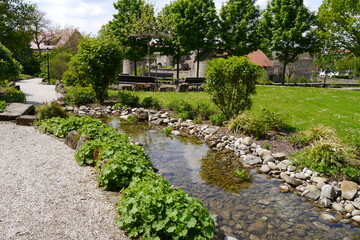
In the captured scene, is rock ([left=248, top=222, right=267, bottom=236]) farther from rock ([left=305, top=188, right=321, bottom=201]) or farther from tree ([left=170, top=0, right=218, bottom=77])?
tree ([left=170, top=0, right=218, bottom=77])

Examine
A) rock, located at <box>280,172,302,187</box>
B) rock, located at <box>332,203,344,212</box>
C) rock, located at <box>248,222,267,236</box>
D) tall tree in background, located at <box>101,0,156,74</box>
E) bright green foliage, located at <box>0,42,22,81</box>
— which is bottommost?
rock, located at <box>248,222,267,236</box>

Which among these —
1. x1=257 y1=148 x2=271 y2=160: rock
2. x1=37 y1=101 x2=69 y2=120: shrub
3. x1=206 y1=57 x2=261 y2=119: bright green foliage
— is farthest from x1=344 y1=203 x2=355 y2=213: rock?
x1=37 y1=101 x2=69 y2=120: shrub

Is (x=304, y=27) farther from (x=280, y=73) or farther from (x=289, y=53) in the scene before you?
(x=280, y=73)

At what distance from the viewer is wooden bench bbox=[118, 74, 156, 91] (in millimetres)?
20812

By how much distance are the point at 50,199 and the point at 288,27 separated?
3260 cm

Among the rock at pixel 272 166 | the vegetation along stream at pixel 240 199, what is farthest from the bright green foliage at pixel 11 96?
the rock at pixel 272 166

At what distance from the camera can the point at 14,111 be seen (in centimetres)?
1058

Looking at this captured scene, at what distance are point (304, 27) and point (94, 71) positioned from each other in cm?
2564

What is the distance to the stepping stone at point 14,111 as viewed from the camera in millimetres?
9984

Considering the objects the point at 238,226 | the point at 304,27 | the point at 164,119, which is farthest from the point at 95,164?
the point at 304,27

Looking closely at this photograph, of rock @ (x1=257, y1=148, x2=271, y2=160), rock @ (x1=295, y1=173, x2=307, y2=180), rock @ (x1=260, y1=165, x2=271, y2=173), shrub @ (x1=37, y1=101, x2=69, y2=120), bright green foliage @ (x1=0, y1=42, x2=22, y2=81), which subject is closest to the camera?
rock @ (x1=295, y1=173, x2=307, y2=180)

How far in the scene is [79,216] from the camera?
4.05 meters

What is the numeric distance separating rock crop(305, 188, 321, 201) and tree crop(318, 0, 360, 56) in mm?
26855

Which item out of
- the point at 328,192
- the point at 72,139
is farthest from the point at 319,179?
the point at 72,139
